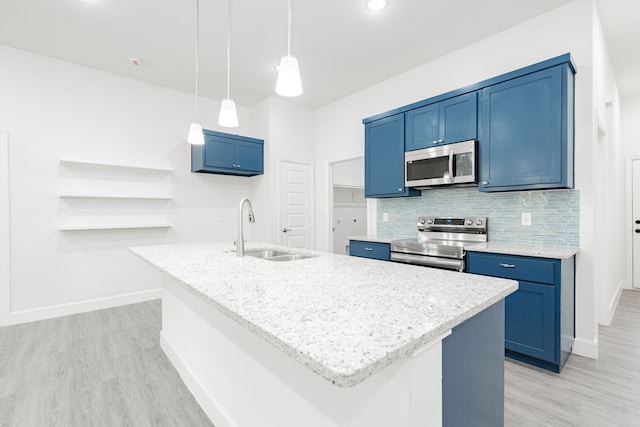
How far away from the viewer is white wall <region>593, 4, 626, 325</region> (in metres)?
2.63

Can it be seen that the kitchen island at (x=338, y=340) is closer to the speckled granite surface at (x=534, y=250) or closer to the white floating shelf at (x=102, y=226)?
the speckled granite surface at (x=534, y=250)

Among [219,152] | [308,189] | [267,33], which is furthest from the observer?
[308,189]

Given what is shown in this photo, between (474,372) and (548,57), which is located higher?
(548,57)

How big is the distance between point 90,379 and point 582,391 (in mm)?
3400

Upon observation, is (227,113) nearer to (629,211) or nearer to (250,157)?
(250,157)

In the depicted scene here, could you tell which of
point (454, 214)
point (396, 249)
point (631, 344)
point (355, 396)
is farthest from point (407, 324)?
point (631, 344)

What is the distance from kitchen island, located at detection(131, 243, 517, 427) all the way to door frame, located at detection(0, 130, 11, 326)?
2.67 meters

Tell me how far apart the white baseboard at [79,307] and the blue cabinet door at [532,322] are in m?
4.25

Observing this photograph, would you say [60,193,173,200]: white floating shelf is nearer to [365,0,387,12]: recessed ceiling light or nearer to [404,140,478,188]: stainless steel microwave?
[404,140,478,188]: stainless steel microwave

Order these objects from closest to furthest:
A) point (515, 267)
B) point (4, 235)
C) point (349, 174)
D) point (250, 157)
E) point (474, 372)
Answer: point (474, 372) < point (515, 267) < point (4, 235) < point (250, 157) < point (349, 174)

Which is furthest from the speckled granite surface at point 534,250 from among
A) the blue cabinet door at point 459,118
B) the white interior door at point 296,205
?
the white interior door at point 296,205

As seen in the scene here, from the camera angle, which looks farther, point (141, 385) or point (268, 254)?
point (268, 254)

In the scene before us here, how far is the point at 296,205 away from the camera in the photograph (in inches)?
198

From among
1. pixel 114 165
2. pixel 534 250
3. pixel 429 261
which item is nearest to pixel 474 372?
pixel 534 250
